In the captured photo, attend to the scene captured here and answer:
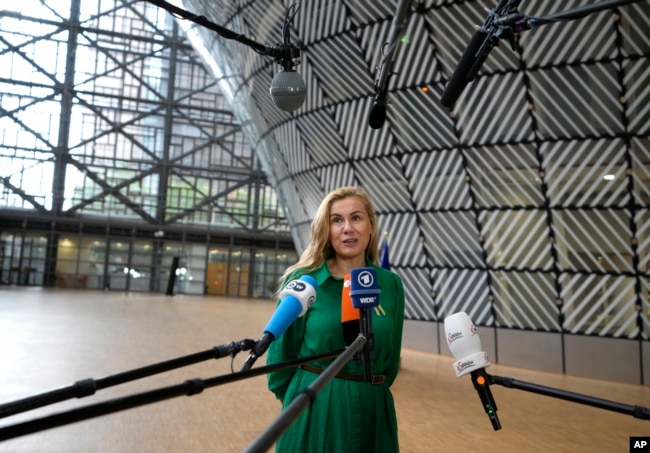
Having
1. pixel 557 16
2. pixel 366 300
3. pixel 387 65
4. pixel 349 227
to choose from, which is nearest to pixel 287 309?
pixel 366 300

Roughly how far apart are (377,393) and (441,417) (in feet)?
19.0

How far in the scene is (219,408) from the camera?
24.2ft

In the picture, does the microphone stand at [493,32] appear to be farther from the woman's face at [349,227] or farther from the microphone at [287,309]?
the microphone at [287,309]

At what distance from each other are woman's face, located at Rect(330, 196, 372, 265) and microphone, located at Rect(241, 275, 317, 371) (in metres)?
0.43

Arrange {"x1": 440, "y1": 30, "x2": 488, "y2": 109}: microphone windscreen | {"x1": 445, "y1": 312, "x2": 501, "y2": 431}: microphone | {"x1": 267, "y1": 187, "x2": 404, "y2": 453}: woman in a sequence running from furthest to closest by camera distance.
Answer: {"x1": 440, "y1": 30, "x2": 488, "y2": 109}: microphone windscreen → {"x1": 267, "y1": 187, "x2": 404, "y2": 453}: woman → {"x1": 445, "y1": 312, "x2": 501, "y2": 431}: microphone

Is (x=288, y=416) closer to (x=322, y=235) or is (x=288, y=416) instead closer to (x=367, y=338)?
(x=367, y=338)

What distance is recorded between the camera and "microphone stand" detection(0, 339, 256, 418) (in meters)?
1.29

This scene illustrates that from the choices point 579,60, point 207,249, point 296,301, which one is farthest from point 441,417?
point 207,249

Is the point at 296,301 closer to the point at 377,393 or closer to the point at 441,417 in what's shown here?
the point at 377,393

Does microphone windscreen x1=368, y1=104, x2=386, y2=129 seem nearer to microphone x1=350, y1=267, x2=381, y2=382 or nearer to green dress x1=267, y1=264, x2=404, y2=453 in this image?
green dress x1=267, y1=264, x2=404, y2=453

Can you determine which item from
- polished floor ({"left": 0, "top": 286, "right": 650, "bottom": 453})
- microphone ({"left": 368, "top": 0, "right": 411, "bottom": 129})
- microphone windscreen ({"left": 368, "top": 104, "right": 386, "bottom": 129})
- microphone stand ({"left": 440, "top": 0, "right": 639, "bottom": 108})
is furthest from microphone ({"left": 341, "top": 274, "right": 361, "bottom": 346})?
microphone windscreen ({"left": 368, "top": 104, "right": 386, "bottom": 129})

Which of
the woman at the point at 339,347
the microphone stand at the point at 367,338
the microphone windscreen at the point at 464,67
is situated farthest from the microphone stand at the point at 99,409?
the microphone windscreen at the point at 464,67

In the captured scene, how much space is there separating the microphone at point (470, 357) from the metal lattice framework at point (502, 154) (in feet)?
39.1

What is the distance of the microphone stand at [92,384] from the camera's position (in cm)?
129
